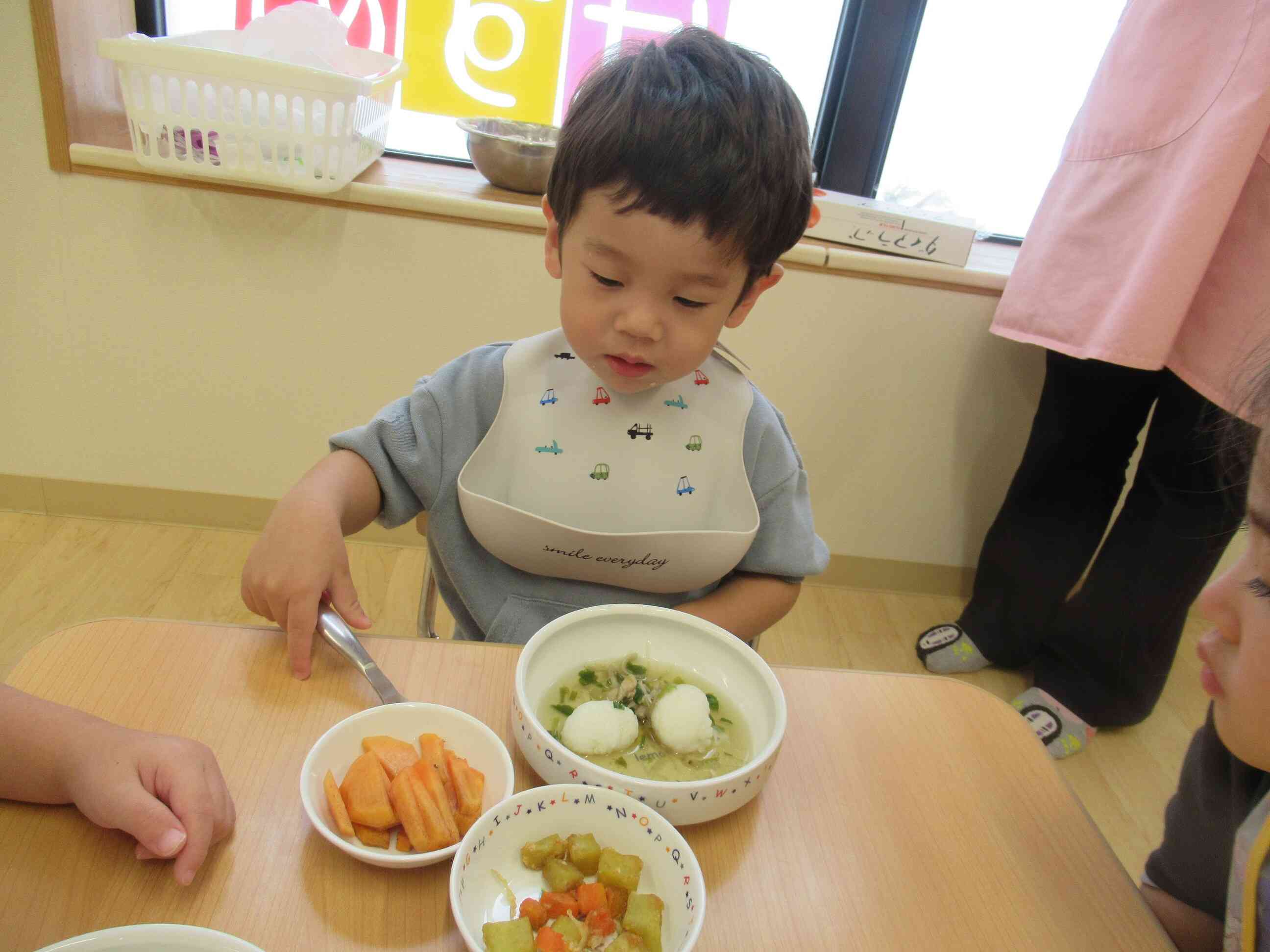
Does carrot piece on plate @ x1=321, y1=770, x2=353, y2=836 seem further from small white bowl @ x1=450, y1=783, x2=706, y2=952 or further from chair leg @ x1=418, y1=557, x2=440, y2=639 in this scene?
chair leg @ x1=418, y1=557, x2=440, y2=639

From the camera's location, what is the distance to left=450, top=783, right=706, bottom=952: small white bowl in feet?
1.73

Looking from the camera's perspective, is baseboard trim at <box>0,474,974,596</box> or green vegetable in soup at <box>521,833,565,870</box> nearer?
green vegetable in soup at <box>521,833,565,870</box>

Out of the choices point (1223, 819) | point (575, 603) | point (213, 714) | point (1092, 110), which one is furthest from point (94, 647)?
point (1092, 110)

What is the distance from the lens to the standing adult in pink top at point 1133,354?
1.41 meters

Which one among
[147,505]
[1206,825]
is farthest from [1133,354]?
[147,505]

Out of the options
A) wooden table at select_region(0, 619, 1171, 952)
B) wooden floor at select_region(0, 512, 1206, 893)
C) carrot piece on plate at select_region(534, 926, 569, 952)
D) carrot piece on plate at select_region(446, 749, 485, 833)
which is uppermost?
carrot piece on plate at select_region(534, 926, 569, 952)

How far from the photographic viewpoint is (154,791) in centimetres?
55

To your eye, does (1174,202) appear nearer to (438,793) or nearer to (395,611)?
(438,793)

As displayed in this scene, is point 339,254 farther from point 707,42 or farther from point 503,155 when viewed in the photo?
point 707,42

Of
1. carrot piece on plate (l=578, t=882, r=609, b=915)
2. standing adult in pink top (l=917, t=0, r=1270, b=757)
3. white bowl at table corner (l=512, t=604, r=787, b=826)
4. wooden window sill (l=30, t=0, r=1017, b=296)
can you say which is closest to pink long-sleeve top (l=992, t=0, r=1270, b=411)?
standing adult in pink top (l=917, t=0, r=1270, b=757)

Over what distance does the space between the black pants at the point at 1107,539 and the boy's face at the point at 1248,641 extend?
103cm

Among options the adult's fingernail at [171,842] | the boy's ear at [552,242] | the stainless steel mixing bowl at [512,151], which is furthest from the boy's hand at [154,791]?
the stainless steel mixing bowl at [512,151]

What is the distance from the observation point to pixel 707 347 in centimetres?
84

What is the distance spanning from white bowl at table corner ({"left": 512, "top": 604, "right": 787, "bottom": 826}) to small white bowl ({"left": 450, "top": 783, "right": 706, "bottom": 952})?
0.8 inches
